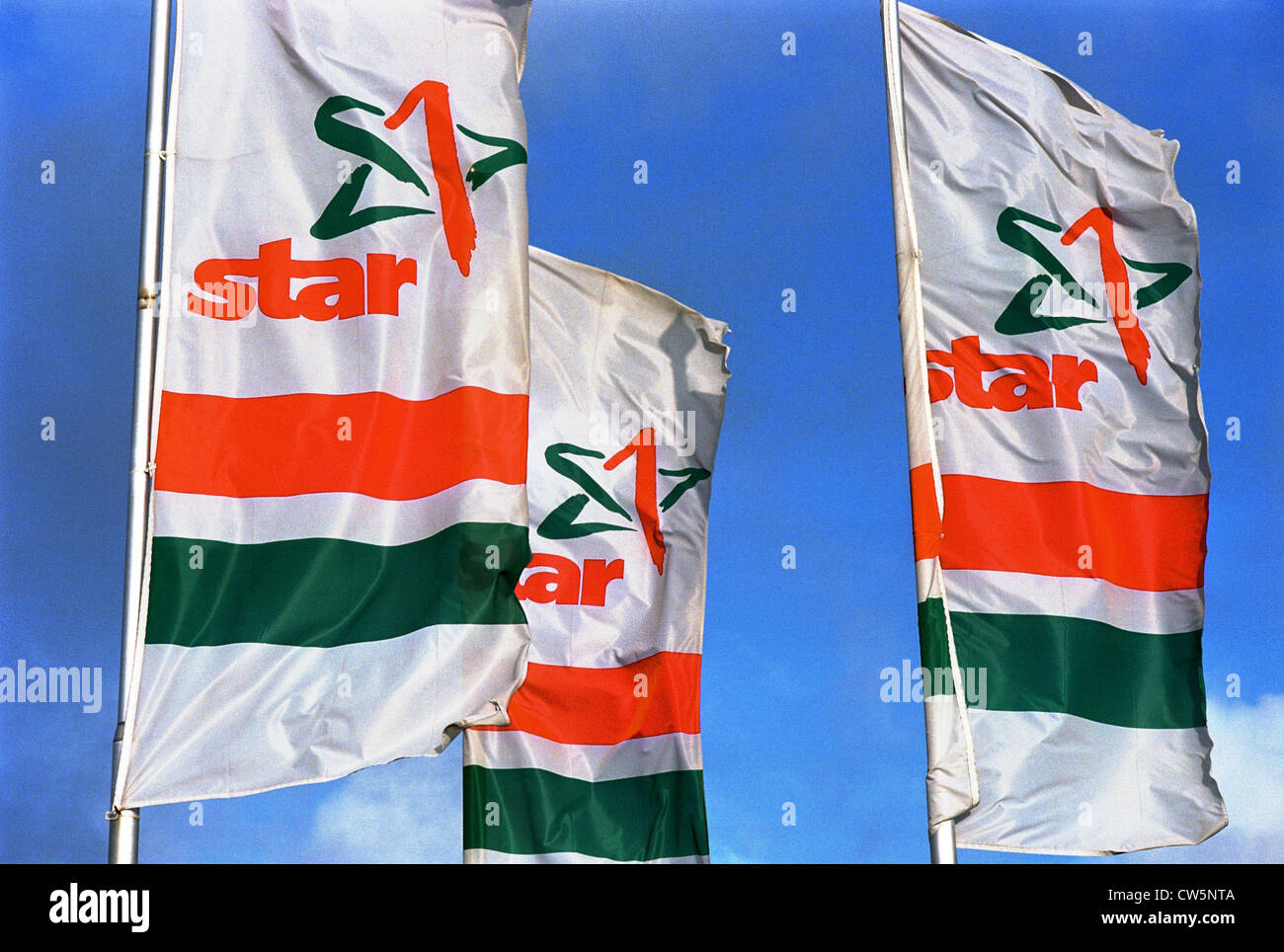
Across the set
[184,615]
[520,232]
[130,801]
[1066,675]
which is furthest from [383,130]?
[1066,675]

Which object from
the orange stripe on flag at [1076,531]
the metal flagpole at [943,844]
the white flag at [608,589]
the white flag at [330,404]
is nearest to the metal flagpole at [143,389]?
the white flag at [330,404]

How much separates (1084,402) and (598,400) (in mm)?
6438

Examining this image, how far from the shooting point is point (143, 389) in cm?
992

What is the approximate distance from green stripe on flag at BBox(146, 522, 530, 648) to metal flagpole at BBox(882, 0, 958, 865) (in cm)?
373

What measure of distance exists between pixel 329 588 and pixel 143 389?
66.0 inches

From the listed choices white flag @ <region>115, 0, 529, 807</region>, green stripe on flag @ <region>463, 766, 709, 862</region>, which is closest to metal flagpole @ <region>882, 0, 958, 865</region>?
white flag @ <region>115, 0, 529, 807</region>

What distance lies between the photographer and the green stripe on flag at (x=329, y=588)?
966 cm

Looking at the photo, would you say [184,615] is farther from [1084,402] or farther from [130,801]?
[1084,402]

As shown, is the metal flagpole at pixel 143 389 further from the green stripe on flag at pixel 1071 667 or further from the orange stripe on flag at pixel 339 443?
the green stripe on flag at pixel 1071 667

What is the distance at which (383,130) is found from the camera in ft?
36.8

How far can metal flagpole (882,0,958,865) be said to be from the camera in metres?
12.7
